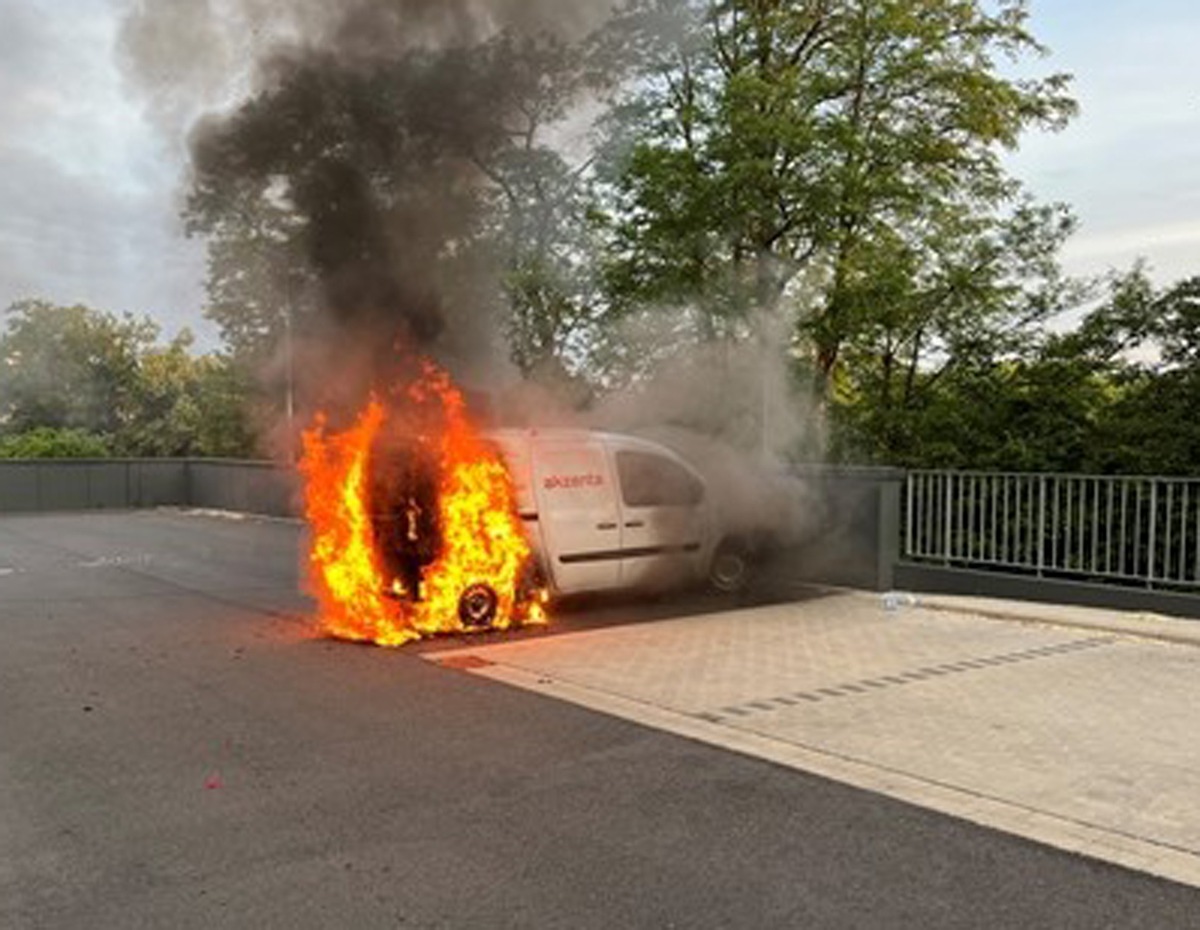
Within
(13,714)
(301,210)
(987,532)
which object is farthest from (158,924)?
(987,532)

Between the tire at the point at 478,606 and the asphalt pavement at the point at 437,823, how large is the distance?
1122mm

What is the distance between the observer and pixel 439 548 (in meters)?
8.28

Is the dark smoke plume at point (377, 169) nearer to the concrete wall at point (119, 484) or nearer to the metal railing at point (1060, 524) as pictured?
the metal railing at point (1060, 524)

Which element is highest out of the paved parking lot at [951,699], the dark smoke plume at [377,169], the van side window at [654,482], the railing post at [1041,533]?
the dark smoke plume at [377,169]

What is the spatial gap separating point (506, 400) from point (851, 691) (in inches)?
208

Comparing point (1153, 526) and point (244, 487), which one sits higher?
point (1153, 526)

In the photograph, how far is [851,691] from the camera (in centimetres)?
649

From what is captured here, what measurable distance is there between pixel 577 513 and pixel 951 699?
3633mm

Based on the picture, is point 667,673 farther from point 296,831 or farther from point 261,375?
point 261,375

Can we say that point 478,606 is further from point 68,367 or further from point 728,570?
point 68,367

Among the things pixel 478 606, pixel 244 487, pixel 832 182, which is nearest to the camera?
pixel 478 606

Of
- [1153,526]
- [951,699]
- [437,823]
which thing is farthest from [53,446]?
[437,823]

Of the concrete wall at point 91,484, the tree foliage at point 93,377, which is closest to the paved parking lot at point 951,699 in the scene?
the concrete wall at point 91,484

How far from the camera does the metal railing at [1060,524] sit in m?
9.04
